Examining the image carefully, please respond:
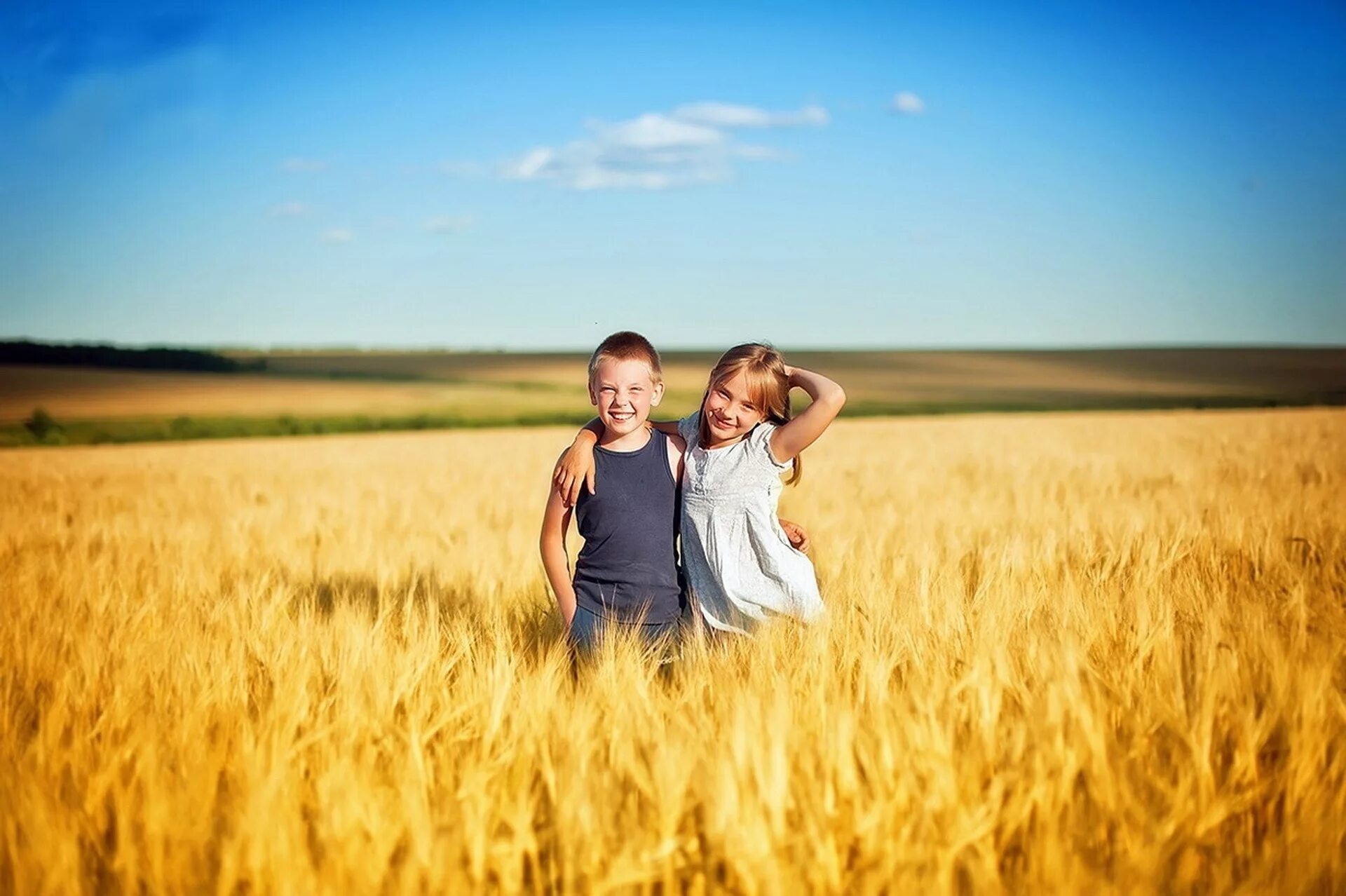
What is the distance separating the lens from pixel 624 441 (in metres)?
3.22

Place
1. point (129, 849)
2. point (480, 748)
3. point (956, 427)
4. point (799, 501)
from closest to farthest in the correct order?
point (129, 849) < point (480, 748) < point (799, 501) < point (956, 427)

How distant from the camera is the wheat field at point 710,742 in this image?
5.74ft

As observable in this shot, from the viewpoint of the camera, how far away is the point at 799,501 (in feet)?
23.6

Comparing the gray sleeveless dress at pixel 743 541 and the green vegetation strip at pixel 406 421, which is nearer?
the gray sleeveless dress at pixel 743 541

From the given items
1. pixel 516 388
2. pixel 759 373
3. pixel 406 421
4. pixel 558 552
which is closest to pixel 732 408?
pixel 759 373

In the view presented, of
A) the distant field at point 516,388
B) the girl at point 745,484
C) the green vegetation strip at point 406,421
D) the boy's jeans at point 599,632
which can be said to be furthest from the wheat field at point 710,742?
the distant field at point 516,388

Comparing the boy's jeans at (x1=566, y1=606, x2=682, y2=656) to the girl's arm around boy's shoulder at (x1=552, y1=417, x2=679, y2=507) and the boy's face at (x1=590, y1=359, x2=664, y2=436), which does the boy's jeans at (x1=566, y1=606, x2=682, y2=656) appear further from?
the boy's face at (x1=590, y1=359, x2=664, y2=436)

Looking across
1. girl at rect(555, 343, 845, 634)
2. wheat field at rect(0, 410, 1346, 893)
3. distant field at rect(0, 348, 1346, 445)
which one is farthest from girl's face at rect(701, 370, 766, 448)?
distant field at rect(0, 348, 1346, 445)

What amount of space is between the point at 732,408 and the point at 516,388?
117 feet

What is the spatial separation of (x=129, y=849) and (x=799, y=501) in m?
5.75

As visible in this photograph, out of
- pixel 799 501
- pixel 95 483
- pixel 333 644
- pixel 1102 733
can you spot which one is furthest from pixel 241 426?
pixel 1102 733

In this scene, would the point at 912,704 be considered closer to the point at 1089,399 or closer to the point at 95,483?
the point at 95,483

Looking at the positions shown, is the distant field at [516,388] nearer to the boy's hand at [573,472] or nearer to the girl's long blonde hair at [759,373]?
the boy's hand at [573,472]

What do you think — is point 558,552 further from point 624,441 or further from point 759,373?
point 759,373
